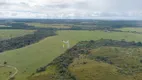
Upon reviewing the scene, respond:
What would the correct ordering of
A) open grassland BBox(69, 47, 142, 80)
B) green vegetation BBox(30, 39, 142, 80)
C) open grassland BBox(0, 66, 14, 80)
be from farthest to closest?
open grassland BBox(0, 66, 14, 80) → open grassland BBox(69, 47, 142, 80) → green vegetation BBox(30, 39, 142, 80)

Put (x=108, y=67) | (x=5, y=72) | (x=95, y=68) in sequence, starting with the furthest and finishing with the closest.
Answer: (x=5, y=72)
(x=108, y=67)
(x=95, y=68)

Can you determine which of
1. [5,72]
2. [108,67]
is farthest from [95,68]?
[5,72]

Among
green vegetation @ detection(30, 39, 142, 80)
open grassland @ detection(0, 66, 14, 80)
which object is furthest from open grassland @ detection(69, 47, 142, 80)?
open grassland @ detection(0, 66, 14, 80)

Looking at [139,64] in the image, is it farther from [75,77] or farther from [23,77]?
[23,77]

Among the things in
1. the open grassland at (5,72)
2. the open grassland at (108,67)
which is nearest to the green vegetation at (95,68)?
the open grassland at (108,67)

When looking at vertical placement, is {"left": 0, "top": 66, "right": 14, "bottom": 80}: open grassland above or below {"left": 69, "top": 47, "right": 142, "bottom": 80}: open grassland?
below

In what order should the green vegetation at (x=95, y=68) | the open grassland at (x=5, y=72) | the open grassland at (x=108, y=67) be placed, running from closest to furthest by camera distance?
the green vegetation at (x=95, y=68) < the open grassland at (x=108, y=67) < the open grassland at (x=5, y=72)

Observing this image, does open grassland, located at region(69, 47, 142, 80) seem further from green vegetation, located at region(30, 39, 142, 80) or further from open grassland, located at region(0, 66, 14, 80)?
open grassland, located at region(0, 66, 14, 80)

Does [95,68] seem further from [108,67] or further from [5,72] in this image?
[5,72]

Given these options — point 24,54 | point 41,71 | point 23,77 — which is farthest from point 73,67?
point 24,54

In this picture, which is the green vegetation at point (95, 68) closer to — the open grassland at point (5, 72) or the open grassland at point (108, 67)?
the open grassland at point (108, 67)

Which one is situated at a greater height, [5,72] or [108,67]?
[108,67]
